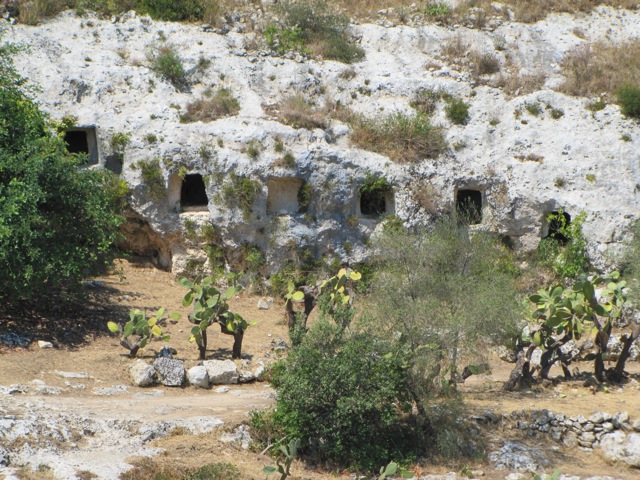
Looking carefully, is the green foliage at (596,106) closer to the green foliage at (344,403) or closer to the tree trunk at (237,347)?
the tree trunk at (237,347)

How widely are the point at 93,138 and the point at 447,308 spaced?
520 inches

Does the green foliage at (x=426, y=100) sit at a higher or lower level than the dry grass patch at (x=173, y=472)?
higher

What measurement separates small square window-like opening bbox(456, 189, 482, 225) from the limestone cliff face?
4.2 inches

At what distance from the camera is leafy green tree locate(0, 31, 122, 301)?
17359 millimetres

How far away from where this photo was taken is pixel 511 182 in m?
24.4

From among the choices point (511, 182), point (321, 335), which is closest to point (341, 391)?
point (321, 335)

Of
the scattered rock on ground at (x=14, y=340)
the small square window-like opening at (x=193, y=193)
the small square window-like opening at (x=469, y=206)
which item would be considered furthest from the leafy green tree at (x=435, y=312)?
the small square window-like opening at (x=193, y=193)

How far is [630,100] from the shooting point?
2562 centimetres

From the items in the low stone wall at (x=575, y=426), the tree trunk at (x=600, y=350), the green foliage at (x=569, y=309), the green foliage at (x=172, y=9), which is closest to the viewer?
the low stone wall at (x=575, y=426)

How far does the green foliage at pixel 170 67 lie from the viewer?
25.6 m

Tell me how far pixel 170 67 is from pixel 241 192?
539 cm

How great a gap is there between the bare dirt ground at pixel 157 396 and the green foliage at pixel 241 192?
128 inches

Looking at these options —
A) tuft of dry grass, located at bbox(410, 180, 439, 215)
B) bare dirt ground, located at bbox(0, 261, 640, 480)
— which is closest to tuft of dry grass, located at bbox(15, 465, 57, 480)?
bare dirt ground, located at bbox(0, 261, 640, 480)

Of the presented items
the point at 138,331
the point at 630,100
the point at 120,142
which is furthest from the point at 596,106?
the point at 138,331
